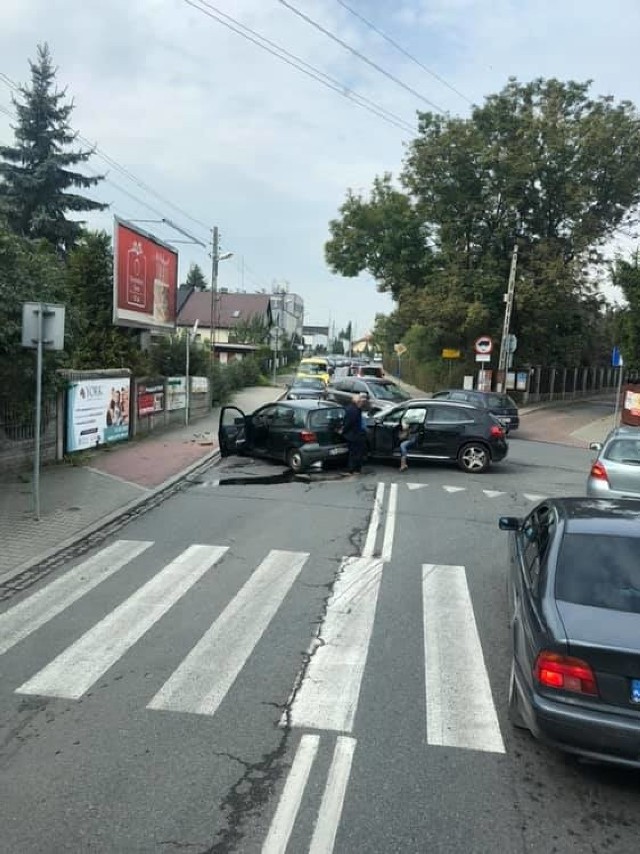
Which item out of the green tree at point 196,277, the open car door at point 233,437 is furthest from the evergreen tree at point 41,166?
the green tree at point 196,277

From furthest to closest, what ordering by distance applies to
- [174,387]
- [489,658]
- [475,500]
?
[174,387] → [475,500] → [489,658]

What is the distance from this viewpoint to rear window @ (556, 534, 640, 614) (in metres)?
4.30

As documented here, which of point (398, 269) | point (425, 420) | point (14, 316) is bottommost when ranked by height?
point (425, 420)

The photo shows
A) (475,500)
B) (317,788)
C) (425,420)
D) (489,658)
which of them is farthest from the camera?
(425,420)

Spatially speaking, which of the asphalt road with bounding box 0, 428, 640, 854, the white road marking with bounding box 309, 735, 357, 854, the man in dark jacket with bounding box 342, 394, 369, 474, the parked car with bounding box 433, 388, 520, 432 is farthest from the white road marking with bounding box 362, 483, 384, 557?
the parked car with bounding box 433, 388, 520, 432

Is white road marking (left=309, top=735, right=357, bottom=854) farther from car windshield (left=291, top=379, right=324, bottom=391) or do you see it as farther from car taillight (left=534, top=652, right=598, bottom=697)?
car windshield (left=291, top=379, right=324, bottom=391)

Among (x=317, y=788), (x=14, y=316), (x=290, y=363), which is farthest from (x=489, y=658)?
(x=290, y=363)

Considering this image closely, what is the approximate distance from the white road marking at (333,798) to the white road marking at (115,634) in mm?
1913

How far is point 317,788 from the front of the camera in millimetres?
3803

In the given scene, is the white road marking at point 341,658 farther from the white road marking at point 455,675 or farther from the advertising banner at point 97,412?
the advertising banner at point 97,412

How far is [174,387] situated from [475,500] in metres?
12.2

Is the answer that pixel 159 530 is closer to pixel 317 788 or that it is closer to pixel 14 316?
pixel 14 316

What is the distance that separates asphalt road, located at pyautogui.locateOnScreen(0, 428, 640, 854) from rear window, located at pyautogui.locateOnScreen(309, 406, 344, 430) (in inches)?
222

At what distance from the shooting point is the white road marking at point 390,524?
8828 millimetres
